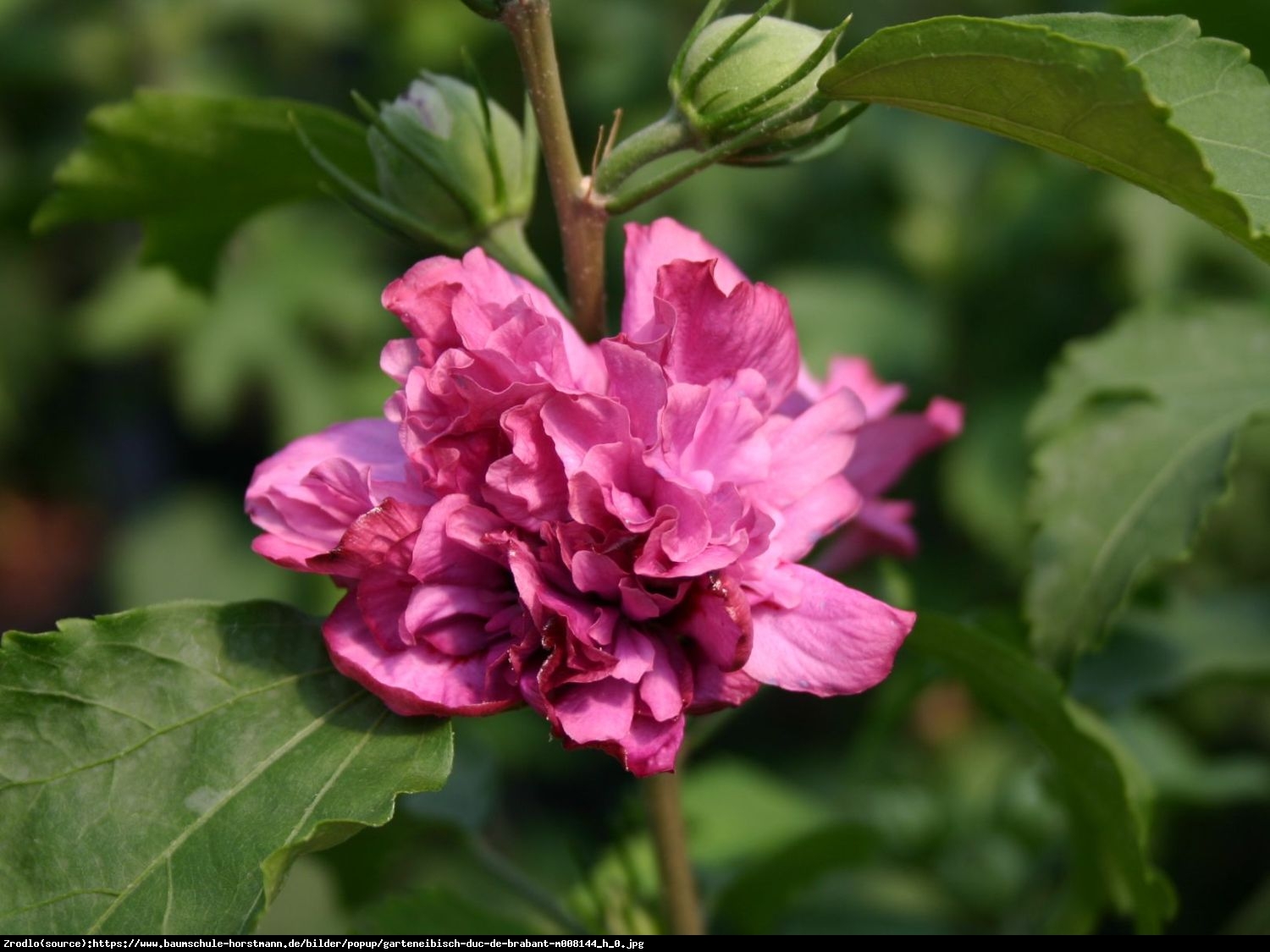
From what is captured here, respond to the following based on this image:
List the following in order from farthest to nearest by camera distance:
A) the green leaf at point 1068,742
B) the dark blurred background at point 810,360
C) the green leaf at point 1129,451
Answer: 1. the dark blurred background at point 810,360
2. the green leaf at point 1129,451
3. the green leaf at point 1068,742

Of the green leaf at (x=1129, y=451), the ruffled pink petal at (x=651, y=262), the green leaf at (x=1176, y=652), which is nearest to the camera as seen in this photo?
the ruffled pink petal at (x=651, y=262)

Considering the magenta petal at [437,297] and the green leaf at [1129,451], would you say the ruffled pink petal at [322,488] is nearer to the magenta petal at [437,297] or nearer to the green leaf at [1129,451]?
the magenta petal at [437,297]

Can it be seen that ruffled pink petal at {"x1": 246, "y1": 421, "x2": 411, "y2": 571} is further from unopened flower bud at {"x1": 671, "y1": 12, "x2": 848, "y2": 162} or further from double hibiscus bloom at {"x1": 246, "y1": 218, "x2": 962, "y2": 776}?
unopened flower bud at {"x1": 671, "y1": 12, "x2": 848, "y2": 162}

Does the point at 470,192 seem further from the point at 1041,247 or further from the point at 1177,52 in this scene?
the point at 1041,247

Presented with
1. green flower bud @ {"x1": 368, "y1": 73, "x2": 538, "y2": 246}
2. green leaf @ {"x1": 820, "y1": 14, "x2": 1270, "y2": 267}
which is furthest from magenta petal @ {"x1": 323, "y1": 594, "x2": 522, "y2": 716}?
green leaf @ {"x1": 820, "y1": 14, "x2": 1270, "y2": 267}

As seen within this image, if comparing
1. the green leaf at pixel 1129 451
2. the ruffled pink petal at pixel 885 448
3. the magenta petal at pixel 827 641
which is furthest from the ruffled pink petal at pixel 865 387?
the magenta petal at pixel 827 641
